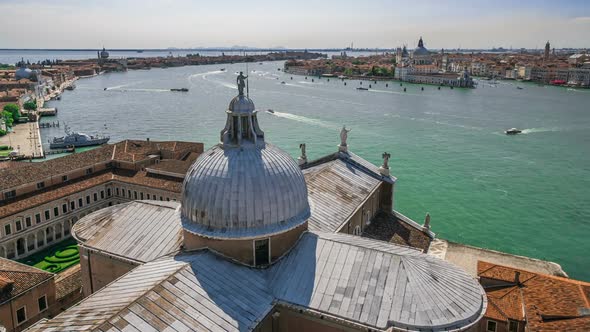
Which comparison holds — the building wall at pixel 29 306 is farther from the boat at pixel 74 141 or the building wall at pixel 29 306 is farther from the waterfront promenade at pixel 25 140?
the boat at pixel 74 141

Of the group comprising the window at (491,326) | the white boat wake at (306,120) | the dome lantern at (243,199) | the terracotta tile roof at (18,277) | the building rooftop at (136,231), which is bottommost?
the window at (491,326)

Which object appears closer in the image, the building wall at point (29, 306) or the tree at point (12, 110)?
the building wall at point (29, 306)

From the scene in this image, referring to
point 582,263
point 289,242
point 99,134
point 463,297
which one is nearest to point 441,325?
point 463,297

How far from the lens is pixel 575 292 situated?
779 inches

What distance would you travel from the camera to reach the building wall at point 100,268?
16.4 meters

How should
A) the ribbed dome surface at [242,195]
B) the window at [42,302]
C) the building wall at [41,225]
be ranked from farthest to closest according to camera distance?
the building wall at [41,225] → the window at [42,302] → the ribbed dome surface at [242,195]

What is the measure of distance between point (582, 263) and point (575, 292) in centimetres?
1323

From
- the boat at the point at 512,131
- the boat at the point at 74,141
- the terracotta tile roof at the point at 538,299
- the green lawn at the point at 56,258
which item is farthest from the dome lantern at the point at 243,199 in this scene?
the boat at the point at 512,131

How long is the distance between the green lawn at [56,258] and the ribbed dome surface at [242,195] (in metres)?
16.9

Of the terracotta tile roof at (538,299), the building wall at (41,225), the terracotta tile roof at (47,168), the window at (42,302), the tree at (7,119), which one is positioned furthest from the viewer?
the tree at (7,119)

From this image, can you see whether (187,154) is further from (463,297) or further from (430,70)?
(430,70)

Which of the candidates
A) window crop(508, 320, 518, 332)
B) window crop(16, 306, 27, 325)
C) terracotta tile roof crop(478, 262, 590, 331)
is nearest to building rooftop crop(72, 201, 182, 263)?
window crop(16, 306, 27, 325)

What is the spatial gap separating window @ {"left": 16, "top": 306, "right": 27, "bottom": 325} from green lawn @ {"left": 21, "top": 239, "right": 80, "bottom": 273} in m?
7.33

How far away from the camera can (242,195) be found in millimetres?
13758
